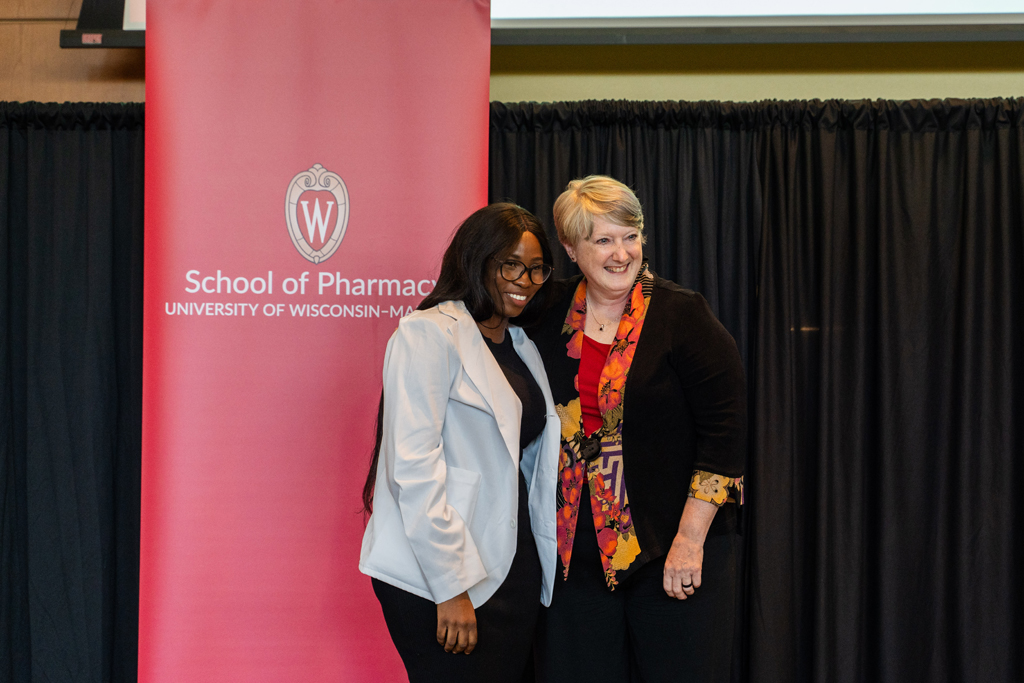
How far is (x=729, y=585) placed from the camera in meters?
1.73

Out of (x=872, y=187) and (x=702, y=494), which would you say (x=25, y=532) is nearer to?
(x=702, y=494)

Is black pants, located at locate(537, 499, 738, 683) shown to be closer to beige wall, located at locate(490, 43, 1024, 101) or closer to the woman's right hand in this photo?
the woman's right hand

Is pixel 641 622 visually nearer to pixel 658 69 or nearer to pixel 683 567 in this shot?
pixel 683 567

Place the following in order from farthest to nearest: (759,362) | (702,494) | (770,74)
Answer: (770,74), (759,362), (702,494)

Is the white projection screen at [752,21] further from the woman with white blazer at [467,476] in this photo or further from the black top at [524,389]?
the black top at [524,389]

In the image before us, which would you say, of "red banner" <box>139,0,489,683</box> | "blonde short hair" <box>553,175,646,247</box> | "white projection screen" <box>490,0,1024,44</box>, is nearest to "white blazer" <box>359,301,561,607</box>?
"blonde short hair" <box>553,175,646,247</box>

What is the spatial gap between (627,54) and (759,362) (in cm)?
132

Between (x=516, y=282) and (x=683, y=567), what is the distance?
0.77m

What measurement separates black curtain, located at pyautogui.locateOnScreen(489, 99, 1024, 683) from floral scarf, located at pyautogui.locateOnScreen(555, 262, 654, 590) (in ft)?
3.49

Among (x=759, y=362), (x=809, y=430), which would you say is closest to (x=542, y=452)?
(x=759, y=362)

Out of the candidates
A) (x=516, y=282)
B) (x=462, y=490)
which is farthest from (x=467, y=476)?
(x=516, y=282)

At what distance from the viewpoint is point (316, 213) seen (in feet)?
7.09

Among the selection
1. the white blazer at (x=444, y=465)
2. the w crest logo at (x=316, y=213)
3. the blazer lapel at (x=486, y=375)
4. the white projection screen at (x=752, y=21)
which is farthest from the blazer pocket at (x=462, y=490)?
the white projection screen at (x=752, y=21)

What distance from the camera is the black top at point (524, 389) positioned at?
165 centimetres
